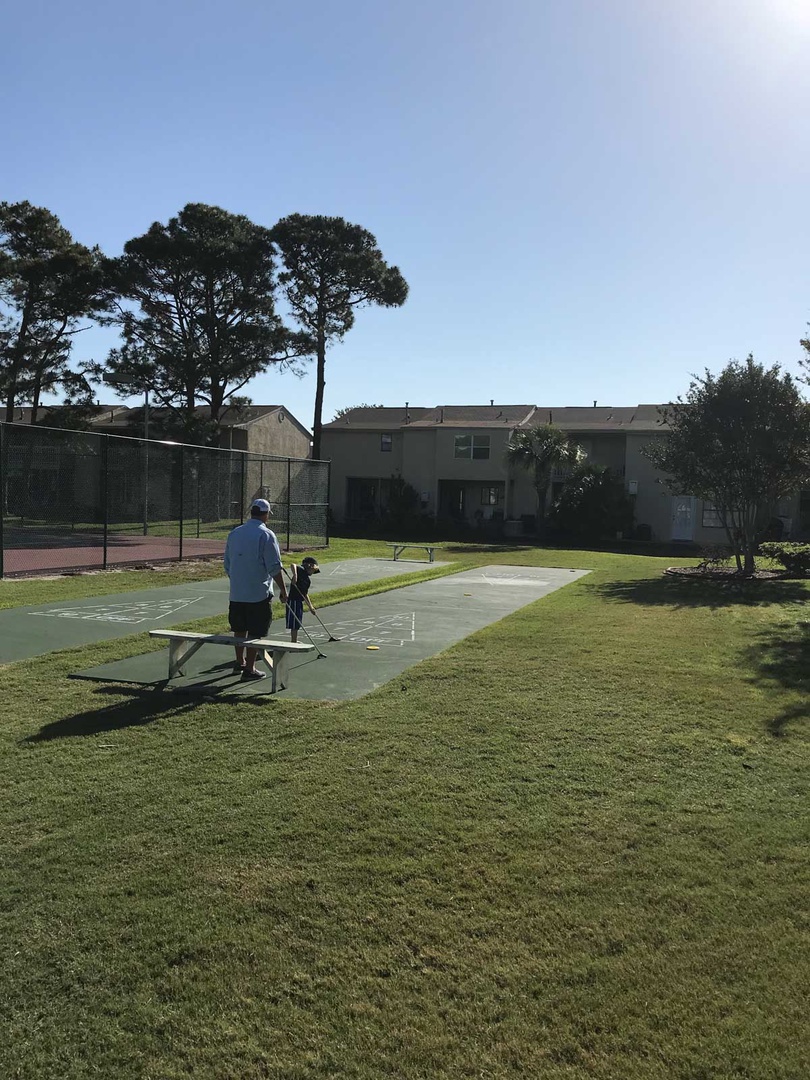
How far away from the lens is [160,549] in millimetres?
21562

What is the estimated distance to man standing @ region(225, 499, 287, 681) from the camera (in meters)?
7.98

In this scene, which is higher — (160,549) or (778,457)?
(778,457)

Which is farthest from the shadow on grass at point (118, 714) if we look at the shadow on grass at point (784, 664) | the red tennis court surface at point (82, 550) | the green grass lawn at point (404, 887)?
the red tennis court surface at point (82, 550)

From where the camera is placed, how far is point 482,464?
42.3 meters

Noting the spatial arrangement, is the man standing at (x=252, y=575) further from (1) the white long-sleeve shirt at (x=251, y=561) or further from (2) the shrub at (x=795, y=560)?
(2) the shrub at (x=795, y=560)

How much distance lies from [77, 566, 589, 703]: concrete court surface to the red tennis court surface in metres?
6.72

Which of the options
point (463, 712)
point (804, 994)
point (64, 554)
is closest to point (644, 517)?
point (64, 554)

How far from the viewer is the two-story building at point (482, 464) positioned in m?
39.3

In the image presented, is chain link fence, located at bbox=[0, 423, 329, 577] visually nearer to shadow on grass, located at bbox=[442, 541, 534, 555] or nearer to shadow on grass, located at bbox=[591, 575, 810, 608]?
shadow on grass, located at bbox=[442, 541, 534, 555]

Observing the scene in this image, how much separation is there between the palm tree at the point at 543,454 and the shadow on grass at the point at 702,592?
1828 centimetres

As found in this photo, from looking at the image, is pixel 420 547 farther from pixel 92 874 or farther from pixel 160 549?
pixel 92 874

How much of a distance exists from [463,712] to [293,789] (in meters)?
2.14

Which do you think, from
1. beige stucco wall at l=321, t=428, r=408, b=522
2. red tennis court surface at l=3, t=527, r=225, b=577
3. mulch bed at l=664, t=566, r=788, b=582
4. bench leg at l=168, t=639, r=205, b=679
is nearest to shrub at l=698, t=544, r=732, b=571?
mulch bed at l=664, t=566, r=788, b=582

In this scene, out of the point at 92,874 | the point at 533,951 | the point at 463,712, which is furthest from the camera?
the point at 463,712
